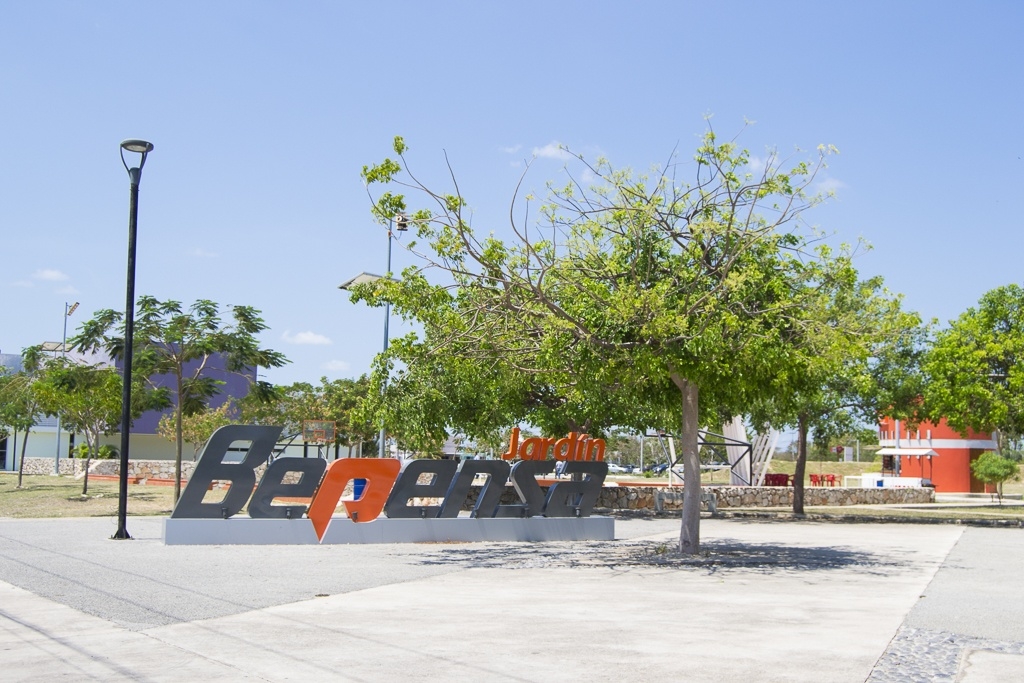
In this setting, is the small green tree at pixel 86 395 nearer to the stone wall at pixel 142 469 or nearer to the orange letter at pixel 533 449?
the stone wall at pixel 142 469

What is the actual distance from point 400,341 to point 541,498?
6.03 meters

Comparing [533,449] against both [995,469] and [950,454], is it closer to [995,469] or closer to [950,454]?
[995,469]

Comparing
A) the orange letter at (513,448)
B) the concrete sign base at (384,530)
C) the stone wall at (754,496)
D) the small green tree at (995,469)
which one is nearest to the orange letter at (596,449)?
the orange letter at (513,448)

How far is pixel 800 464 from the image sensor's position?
32.1 m

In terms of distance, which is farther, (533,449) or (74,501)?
(74,501)

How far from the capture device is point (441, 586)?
1295 centimetres

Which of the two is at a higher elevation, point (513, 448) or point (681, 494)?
point (513, 448)

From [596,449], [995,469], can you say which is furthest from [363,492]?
[995,469]

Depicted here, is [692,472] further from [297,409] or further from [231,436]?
[297,409]

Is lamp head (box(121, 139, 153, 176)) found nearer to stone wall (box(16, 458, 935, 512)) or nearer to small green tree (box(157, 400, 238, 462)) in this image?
stone wall (box(16, 458, 935, 512))

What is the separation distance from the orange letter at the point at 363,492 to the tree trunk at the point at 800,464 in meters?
15.8

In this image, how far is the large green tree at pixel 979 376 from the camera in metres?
29.1

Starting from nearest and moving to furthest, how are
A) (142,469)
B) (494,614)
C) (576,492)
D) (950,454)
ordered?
(494,614) → (576,492) → (142,469) → (950,454)

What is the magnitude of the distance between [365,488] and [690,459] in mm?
6300
